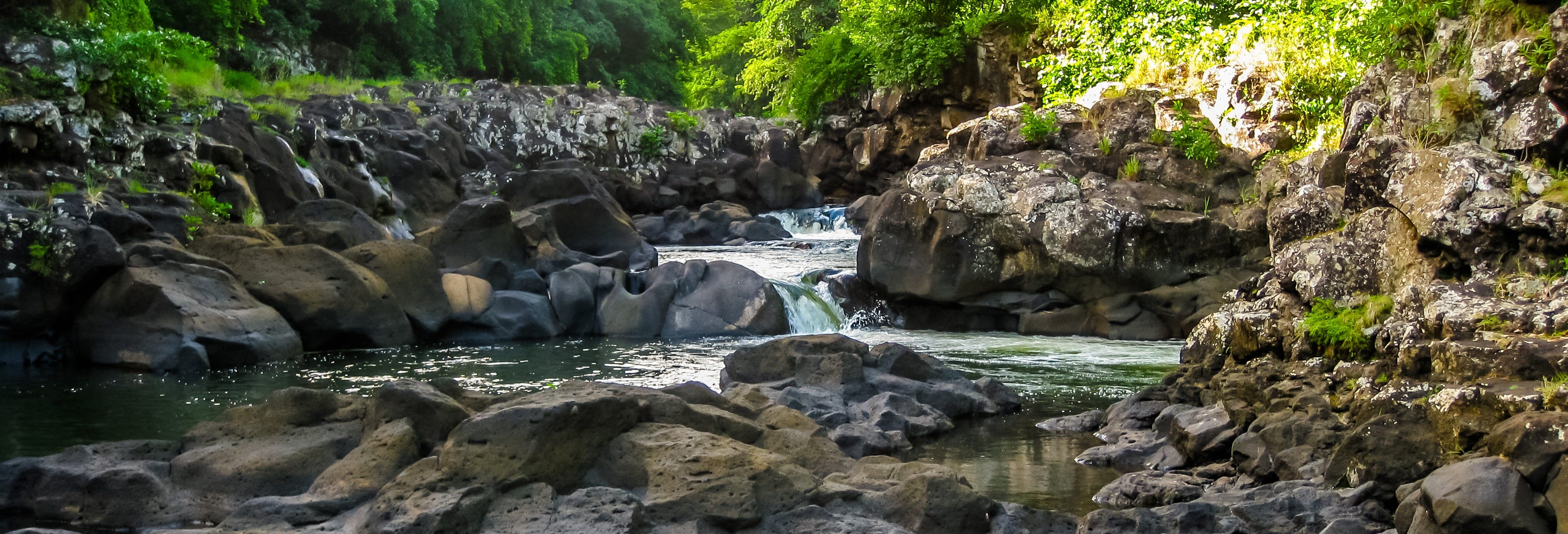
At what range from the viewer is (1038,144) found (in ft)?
59.4

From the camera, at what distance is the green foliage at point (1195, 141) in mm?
16781

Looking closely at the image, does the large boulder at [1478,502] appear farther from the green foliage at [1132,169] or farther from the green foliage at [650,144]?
the green foliage at [650,144]

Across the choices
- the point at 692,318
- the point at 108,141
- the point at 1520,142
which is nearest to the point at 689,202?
the point at 692,318

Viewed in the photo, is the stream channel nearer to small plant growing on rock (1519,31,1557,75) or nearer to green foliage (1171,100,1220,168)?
green foliage (1171,100,1220,168)

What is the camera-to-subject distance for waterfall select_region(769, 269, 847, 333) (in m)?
17.8

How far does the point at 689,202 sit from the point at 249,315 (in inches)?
796

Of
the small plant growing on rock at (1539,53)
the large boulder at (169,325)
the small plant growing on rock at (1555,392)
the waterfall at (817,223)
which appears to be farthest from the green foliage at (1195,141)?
the large boulder at (169,325)

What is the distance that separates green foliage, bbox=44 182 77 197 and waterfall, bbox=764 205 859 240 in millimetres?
16414

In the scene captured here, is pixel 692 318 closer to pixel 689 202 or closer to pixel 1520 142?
pixel 1520 142

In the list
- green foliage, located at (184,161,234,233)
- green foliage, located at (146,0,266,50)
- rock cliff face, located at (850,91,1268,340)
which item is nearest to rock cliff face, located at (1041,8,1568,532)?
rock cliff face, located at (850,91,1268,340)

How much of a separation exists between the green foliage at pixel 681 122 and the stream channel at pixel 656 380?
51.2ft

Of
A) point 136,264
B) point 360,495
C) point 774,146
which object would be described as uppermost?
point 774,146

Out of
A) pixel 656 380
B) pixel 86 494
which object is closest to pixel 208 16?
pixel 656 380

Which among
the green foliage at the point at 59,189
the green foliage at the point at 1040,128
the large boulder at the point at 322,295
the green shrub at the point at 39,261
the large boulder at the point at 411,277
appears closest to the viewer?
the green shrub at the point at 39,261
